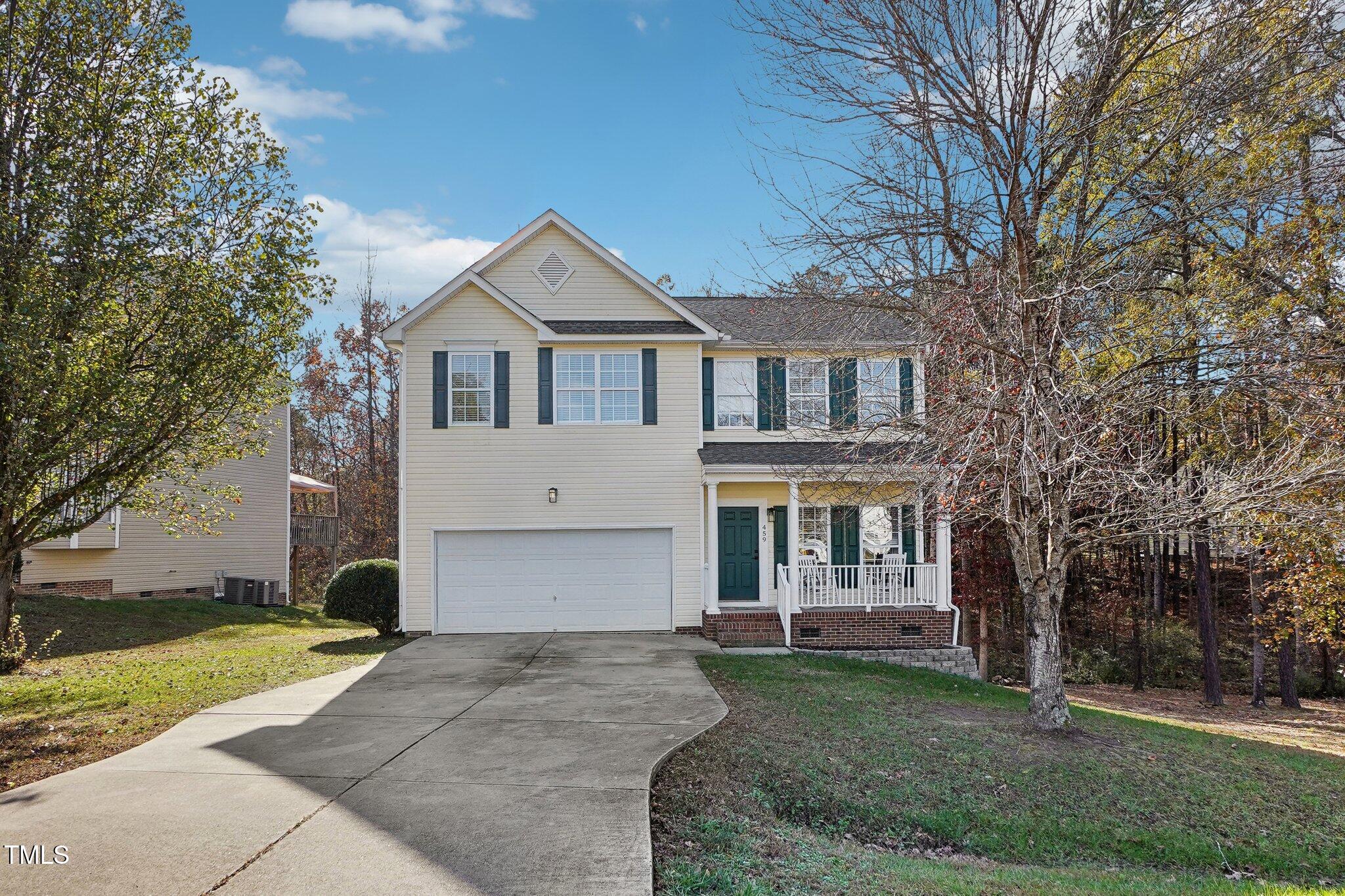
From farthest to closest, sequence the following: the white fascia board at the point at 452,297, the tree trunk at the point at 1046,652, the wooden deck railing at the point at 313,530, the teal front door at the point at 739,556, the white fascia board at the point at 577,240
A: the wooden deck railing at the point at 313,530 → the teal front door at the point at 739,556 → the white fascia board at the point at 577,240 → the white fascia board at the point at 452,297 → the tree trunk at the point at 1046,652

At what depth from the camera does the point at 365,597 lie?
14.9 meters

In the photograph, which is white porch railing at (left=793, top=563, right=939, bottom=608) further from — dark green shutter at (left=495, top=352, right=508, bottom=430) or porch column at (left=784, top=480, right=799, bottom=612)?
dark green shutter at (left=495, top=352, right=508, bottom=430)

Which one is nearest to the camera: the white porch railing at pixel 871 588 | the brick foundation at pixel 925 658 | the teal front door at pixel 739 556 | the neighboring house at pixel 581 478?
the brick foundation at pixel 925 658

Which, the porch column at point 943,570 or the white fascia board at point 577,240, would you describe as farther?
the white fascia board at point 577,240

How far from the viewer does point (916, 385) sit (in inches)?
403

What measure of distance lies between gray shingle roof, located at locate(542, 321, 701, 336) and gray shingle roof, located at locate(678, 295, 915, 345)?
3.74 ft

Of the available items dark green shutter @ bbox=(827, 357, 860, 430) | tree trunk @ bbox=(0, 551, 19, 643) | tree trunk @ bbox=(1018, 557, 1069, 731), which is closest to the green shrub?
tree trunk @ bbox=(0, 551, 19, 643)

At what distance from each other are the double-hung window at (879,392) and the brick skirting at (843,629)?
12.3ft

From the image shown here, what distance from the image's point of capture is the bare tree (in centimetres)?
771

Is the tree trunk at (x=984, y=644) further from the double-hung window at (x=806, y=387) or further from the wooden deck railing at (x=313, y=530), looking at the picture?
the wooden deck railing at (x=313, y=530)

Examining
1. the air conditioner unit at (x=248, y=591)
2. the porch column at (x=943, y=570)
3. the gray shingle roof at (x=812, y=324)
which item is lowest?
the air conditioner unit at (x=248, y=591)

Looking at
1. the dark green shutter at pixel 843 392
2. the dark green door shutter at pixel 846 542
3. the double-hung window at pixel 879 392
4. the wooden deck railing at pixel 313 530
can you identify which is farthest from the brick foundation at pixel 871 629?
the wooden deck railing at pixel 313 530

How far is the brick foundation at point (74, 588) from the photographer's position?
17094 millimetres

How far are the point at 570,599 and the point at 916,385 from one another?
7.87 m
